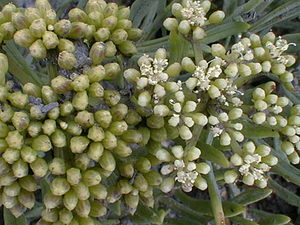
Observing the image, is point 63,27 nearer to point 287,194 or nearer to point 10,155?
point 10,155

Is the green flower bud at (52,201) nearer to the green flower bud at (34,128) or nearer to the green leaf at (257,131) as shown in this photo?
the green flower bud at (34,128)

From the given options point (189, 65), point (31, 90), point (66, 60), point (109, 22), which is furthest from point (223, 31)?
point (31, 90)

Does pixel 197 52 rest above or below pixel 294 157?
above

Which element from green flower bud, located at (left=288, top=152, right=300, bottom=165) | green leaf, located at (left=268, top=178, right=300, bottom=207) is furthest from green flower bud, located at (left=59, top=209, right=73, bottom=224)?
green leaf, located at (left=268, top=178, right=300, bottom=207)

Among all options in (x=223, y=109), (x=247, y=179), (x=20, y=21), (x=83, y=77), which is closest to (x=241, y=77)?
(x=223, y=109)

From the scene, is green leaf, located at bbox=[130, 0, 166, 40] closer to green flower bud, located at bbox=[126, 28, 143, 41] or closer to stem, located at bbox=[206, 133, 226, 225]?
green flower bud, located at bbox=[126, 28, 143, 41]
